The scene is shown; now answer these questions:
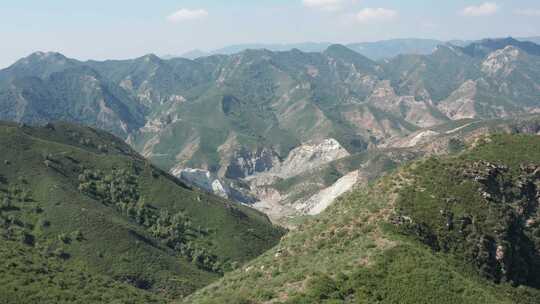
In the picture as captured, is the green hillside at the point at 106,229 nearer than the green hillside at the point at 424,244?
No

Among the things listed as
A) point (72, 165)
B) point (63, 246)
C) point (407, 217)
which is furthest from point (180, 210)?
point (407, 217)

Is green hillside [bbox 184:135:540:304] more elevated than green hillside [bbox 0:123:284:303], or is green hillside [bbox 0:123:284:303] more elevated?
green hillside [bbox 184:135:540:304]

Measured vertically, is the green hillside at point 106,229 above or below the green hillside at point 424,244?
below

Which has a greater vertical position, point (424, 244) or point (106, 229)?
point (424, 244)

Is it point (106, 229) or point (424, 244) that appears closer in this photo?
point (424, 244)

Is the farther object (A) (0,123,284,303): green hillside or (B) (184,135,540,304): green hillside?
(A) (0,123,284,303): green hillside
